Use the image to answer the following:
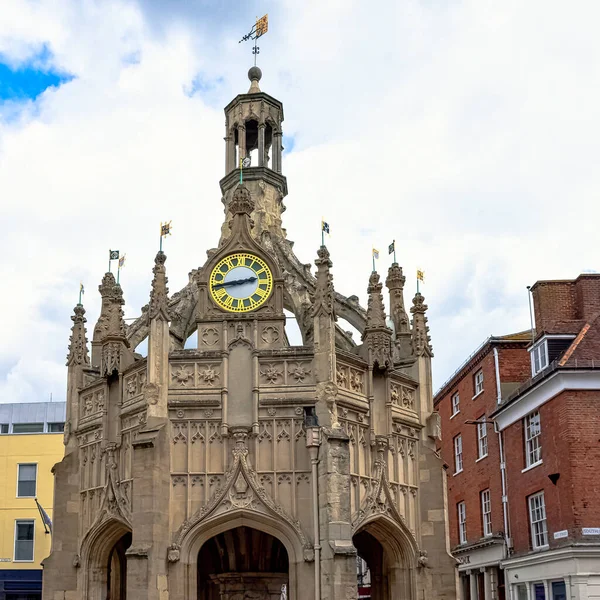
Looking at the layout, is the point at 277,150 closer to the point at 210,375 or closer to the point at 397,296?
the point at 397,296

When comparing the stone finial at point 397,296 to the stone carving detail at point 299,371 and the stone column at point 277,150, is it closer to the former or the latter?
the stone column at point 277,150

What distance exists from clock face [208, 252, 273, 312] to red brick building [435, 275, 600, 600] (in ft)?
34.8

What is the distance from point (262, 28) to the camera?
32375 mm


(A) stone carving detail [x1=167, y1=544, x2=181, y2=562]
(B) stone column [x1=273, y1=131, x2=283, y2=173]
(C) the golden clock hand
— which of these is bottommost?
(A) stone carving detail [x1=167, y1=544, x2=181, y2=562]

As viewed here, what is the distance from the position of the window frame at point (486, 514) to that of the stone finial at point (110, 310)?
18063mm

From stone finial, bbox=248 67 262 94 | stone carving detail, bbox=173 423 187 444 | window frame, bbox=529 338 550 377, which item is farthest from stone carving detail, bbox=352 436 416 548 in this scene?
stone finial, bbox=248 67 262 94

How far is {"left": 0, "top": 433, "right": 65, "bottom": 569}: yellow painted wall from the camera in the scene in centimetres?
4272

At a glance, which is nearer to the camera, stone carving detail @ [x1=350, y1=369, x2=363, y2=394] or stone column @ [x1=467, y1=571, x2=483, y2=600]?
stone carving detail @ [x1=350, y1=369, x2=363, y2=394]

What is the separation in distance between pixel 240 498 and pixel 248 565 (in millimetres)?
4766

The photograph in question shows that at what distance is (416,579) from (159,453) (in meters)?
7.95

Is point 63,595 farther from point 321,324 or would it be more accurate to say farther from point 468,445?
point 468,445

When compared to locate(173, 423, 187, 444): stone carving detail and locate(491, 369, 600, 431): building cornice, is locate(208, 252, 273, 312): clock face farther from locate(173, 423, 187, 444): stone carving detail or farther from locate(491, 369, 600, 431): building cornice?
locate(491, 369, 600, 431): building cornice

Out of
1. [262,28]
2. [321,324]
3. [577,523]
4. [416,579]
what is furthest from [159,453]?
[262,28]

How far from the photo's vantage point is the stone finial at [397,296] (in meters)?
28.8
